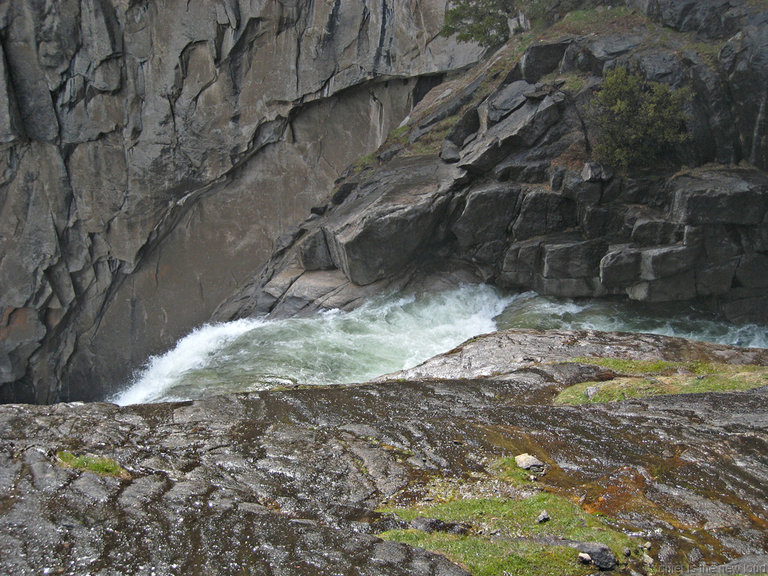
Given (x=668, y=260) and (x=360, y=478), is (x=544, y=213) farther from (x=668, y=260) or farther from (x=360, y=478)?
(x=360, y=478)

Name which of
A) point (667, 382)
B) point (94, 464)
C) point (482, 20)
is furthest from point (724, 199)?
point (94, 464)

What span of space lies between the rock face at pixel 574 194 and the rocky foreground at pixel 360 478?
702 centimetres

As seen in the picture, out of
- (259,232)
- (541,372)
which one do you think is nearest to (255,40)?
(259,232)

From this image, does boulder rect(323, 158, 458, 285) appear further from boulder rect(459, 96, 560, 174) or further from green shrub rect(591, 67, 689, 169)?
green shrub rect(591, 67, 689, 169)

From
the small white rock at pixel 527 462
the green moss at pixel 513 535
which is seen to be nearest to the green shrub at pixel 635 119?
the small white rock at pixel 527 462

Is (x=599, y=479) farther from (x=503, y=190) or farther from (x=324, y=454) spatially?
(x=503, y=190)

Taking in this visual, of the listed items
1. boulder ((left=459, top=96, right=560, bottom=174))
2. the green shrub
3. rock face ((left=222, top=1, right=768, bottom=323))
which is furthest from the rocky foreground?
boulder ((left=459, top=96, right=560, bottom=174))

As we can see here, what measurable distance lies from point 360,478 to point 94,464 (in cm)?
264

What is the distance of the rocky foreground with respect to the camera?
176 inches

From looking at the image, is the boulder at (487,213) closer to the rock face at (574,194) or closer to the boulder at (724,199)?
the rock face at (574,194)

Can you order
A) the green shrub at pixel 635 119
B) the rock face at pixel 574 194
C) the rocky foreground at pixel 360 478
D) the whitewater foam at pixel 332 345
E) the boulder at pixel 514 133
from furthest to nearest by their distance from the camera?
1. the boulder at pixel 514 133
2. the green shrub at pixel 635 119
3. the rock face at pixel 574 194
4. the whitewater foam at pixel 332 345
5. the rocky foreground at pixel 360 478

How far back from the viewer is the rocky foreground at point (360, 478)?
447 cm

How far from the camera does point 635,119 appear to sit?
14.2 meters

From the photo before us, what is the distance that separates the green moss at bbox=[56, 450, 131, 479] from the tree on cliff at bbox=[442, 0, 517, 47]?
63.8 ft
